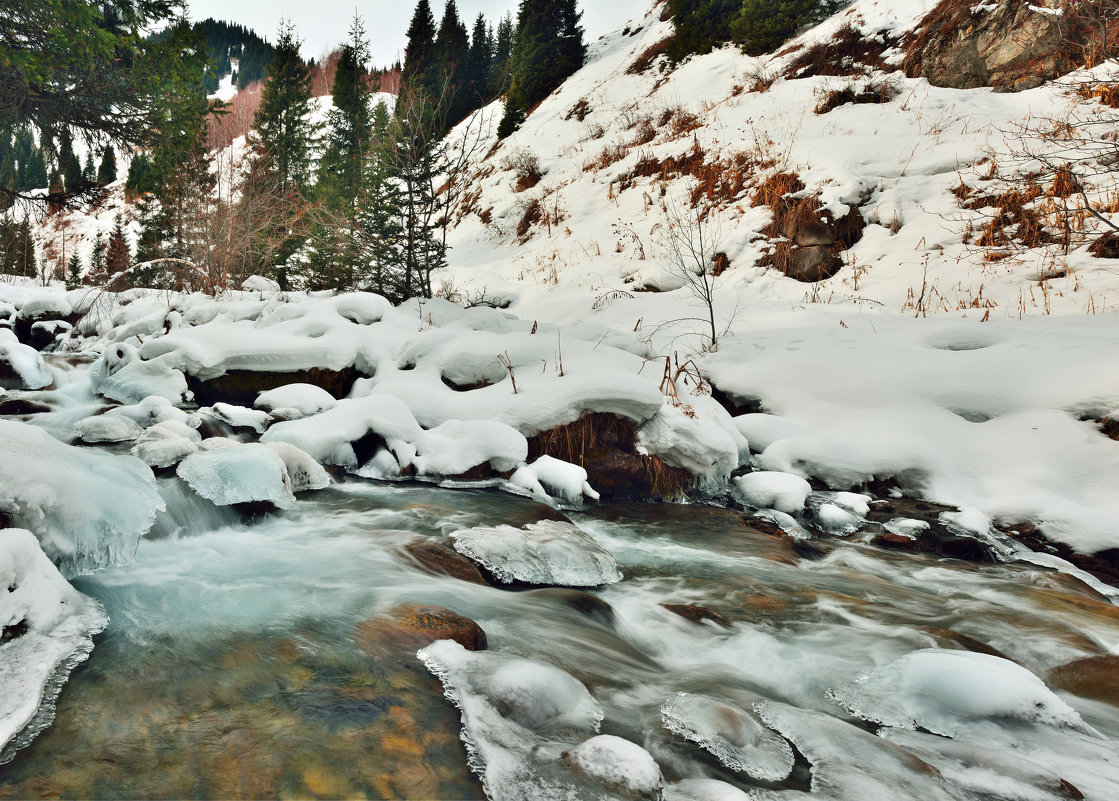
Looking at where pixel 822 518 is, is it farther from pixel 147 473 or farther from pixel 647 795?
pixel 147 473

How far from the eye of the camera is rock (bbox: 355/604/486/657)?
185cm

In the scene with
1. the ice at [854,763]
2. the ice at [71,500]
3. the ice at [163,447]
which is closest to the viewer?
the ice at [854,763]

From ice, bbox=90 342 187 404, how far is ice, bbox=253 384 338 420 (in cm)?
80

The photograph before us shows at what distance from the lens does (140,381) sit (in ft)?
17.3

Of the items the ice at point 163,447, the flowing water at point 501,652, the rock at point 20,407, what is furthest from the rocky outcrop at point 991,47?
the rock at point 20,407

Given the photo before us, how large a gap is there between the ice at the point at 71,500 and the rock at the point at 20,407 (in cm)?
311

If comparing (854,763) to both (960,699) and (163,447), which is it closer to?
(960,699)

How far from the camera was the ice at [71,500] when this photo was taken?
200cm

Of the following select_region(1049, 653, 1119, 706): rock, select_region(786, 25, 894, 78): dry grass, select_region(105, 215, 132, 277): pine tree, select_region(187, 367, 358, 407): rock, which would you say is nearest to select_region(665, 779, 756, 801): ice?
select_region(1049, 653, 1119, 706): rock

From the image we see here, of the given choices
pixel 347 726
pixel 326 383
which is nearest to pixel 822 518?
pixel 347 726

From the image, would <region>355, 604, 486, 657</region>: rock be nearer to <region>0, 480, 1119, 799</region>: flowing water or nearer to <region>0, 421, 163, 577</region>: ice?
<region>0, 480, 1119, 799</region>: flowing water

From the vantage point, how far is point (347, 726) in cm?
141

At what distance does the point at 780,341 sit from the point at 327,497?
4.84 m

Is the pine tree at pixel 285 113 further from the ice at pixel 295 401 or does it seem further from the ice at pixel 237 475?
the ice at pixel 237 475
